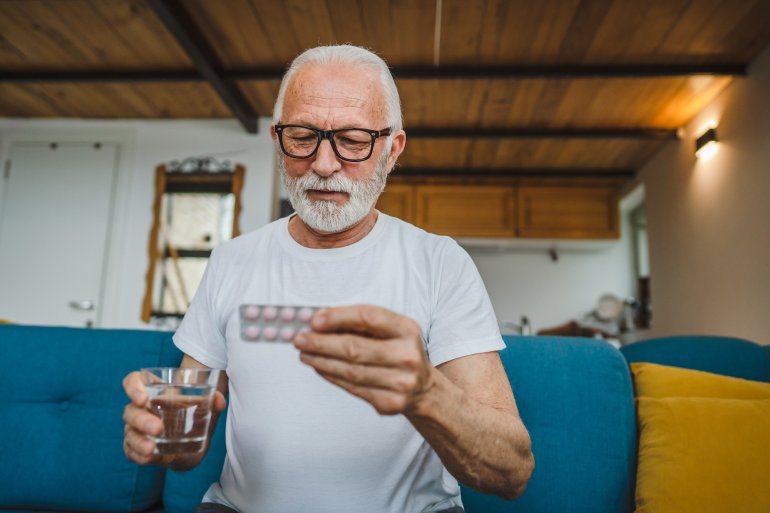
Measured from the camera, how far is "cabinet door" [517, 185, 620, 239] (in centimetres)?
530

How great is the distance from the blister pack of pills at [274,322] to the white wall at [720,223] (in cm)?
319

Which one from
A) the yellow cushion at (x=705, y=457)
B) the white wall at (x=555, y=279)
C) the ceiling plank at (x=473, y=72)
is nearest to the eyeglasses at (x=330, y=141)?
the yellow cushion at (x=705, y=457)

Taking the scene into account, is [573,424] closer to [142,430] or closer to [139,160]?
[142,430]

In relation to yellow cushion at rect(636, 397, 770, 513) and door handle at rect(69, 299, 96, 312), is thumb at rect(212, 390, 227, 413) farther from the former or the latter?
door handle at rect(69, 299, 96, 312)

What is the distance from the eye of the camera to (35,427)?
1528 mm

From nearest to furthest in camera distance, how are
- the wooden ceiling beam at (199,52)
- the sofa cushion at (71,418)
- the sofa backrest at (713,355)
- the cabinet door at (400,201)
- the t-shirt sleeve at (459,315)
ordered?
1. the t-shirt sleeve at (459,315)
2. the sofa cushion at (71,418)
3. the sofa backrest at (713,355)
4. the wooden ceiling beam at (199,52)
5. the cabinet door at (400,201)

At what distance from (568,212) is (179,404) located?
5044 mm

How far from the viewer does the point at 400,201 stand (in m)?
5.48

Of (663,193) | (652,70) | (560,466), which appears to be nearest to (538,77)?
(652,70)

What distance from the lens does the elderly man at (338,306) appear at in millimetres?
874

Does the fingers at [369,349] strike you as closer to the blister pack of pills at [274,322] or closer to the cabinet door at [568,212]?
the blister pack of pills at [274,322]

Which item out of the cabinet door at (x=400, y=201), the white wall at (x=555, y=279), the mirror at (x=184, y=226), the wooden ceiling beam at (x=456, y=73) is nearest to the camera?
the wooden ceiling beam at (x=456, y=73)

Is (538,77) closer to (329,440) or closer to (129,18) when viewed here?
(129,18)

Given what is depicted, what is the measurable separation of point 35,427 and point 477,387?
129 cm
